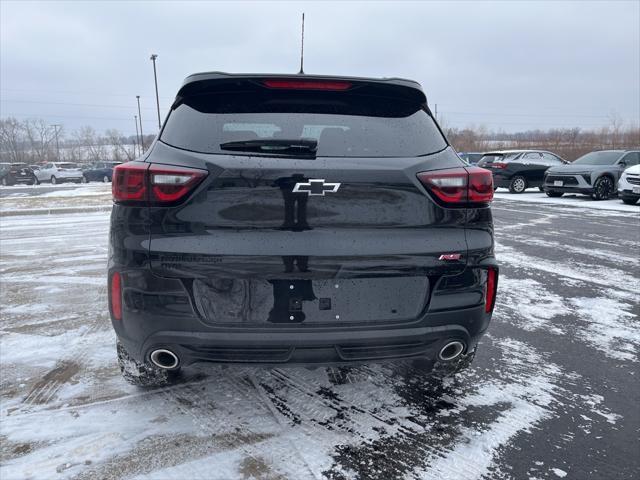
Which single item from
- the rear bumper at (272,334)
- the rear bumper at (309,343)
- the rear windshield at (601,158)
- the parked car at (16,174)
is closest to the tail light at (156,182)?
the rear bumper at (272,334)

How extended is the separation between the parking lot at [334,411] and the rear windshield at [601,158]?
43.4 feet

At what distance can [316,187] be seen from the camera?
1.91 meters

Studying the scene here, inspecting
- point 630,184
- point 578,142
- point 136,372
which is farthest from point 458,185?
point 578,142

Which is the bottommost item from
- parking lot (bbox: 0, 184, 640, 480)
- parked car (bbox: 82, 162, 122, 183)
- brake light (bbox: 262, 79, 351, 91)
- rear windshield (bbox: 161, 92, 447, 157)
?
parked car (bbox: 82, 162, 122, 183)

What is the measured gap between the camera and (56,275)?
520 cm

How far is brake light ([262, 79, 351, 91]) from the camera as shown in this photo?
220 centimetres

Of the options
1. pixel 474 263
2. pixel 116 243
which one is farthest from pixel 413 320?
pixel 116 243

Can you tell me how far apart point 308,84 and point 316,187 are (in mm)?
641

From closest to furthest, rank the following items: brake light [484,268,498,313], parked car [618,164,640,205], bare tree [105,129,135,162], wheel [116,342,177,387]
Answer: brake light [484,268,498,313], wheel [116,342,177,387], parked car [618,164,640,205], bare tree [105,129,135,162]

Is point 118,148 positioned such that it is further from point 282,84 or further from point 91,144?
point 282,84

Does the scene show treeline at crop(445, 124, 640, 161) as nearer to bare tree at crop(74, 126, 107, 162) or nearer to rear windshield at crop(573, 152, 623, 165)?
rear windshield at crop(573, 152, 623, 165)

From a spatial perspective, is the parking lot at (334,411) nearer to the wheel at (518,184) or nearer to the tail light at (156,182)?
the tail light at (156,182)

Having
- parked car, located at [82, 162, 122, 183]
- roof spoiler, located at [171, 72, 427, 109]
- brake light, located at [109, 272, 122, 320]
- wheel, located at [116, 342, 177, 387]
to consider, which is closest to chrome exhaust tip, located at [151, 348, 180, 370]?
brake light, located at [109, 272, 122, 320]

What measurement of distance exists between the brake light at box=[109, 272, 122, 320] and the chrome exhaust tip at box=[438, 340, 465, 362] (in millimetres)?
1512
